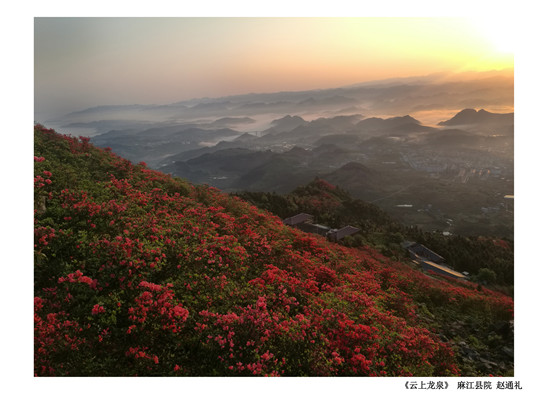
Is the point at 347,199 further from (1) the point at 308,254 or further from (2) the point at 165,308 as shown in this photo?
(2) the point at 165,308

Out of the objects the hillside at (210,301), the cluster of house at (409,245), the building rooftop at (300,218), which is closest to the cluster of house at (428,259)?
the cluster of house at (409,245)

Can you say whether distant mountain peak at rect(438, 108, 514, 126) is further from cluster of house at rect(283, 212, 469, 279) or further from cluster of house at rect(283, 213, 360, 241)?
cluster of house at rect(283, 213, 360, 241)

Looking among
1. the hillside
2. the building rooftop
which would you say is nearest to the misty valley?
the hillside

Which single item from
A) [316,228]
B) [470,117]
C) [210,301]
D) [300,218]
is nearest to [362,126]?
[470,117]

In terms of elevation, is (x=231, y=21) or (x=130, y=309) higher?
(x=231, y=21)

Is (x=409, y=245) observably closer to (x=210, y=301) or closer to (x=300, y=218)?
(x=300, y=218)
